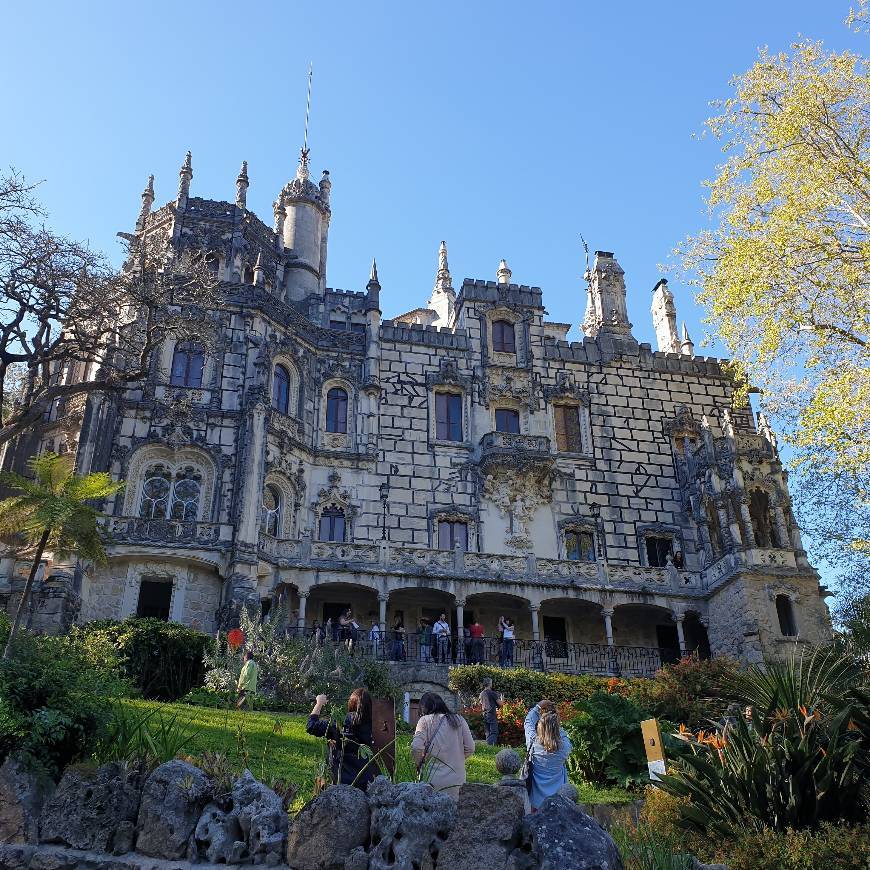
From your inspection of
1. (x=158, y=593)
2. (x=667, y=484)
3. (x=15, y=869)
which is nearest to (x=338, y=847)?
(x=15, y=869)

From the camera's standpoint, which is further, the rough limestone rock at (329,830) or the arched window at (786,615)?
the arched window at (786,615)

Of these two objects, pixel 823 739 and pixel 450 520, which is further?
pixel 450 520

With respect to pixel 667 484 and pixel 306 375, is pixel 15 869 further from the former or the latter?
pixel 667 484

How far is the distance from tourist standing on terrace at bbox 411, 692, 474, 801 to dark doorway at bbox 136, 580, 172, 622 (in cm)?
2031

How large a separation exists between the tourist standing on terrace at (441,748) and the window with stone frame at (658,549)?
25912mm

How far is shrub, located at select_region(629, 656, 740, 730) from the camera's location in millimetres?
15609

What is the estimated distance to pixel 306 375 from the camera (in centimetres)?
3381

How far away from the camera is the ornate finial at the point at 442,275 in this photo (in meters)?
47.3

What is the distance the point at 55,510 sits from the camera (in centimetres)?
1841

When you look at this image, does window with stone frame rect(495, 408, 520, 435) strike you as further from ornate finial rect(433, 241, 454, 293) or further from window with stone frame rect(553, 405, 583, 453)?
ornate finial rect(433, 241, 454, 293)

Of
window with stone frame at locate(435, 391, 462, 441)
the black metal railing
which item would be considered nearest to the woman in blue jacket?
the black metal railing

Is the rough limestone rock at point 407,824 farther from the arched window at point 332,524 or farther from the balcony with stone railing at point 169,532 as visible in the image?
the arched window at point 332,524

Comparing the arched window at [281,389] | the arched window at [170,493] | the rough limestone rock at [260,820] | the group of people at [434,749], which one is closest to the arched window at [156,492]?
the arched window at [170,493]

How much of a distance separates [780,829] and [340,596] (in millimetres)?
22883
